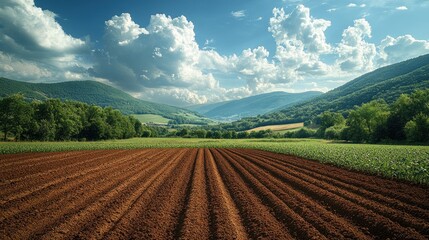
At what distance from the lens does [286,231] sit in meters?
7.82

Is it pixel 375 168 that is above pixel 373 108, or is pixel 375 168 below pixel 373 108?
below

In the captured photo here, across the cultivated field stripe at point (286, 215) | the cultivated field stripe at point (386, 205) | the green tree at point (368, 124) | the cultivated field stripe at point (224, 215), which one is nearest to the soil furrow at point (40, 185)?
the cultivated field stripe at point (224, 215)

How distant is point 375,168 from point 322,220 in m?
12.1

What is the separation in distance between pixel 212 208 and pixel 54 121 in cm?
7331

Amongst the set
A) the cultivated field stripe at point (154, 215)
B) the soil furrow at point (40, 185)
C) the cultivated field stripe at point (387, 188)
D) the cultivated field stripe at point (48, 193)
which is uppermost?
the soil furrow at point (40, 185)

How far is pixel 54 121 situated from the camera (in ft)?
222

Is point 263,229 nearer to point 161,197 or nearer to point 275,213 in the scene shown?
point 275,213

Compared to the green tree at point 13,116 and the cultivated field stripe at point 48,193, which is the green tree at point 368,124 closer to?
the cultivated field stripe at point 48,193

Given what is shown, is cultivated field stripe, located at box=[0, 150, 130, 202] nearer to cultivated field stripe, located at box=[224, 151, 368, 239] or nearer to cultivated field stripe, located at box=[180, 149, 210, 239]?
cultivated field stripe, located at box=[180, 149, 210, 239]

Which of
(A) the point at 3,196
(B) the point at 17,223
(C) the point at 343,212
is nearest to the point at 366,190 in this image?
(C) the point at 343,212

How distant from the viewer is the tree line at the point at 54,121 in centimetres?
5962

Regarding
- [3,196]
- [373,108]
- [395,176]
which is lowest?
[395,176]

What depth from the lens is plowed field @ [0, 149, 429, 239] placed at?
7.70m

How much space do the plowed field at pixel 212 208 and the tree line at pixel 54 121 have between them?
56.5m
